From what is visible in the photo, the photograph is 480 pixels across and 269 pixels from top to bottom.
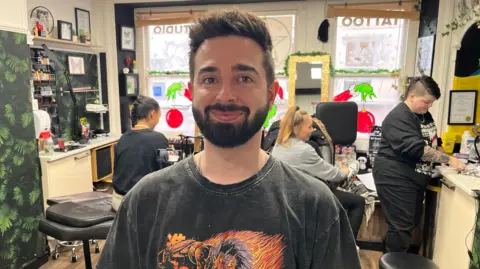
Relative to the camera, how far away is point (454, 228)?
226 centimetres

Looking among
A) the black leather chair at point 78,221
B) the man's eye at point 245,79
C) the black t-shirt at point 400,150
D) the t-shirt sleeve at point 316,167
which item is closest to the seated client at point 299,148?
the t-shirt sleeve at point 316,167

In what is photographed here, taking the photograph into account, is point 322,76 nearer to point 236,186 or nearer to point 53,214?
point 53,214

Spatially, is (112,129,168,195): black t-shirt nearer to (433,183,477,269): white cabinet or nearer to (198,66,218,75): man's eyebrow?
(198,66,218,75): man's eyebrow

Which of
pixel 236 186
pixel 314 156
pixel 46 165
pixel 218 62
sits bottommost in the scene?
pixel 46 165

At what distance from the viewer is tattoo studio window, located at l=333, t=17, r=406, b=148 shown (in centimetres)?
415

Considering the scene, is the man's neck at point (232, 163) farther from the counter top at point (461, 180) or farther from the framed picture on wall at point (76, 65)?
the framed picture on wall at point (76, 65)

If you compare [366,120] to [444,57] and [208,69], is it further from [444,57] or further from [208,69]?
[208,69]

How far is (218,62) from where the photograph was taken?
2.51 ft

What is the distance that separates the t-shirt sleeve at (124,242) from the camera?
84 centimetres

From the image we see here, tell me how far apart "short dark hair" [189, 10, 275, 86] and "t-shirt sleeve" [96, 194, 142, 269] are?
1.17ft

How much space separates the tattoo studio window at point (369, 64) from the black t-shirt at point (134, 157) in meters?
2.73

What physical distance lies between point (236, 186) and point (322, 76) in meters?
3.68

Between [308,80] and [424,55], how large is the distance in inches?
49.7

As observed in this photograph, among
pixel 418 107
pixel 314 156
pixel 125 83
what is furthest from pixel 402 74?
pixel 125 83
